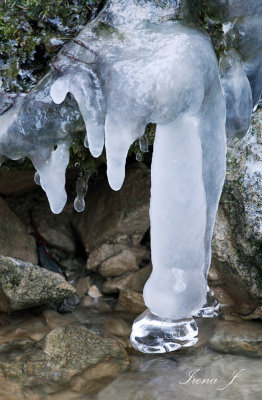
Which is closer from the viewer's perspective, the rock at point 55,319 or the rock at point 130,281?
the rock at point 55,319

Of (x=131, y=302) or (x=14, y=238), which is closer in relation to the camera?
(x=131, y=302)

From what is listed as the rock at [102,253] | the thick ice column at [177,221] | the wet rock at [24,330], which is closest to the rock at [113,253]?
the rock at [102,253]

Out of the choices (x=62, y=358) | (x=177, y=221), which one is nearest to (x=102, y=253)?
(x=62, y=358)

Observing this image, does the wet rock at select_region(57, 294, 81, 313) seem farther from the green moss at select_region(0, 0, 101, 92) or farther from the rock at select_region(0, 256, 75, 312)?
the green moss at select_region(0, 0, 101, 92)

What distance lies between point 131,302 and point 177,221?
3.71 feet

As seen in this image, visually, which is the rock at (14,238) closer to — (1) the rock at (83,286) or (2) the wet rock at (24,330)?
(1) the rock at (83,286)

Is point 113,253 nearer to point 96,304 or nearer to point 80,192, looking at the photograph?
point 96,304

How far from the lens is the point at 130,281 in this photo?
3479 millimetres

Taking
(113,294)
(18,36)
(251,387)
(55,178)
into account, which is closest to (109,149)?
(55,178)

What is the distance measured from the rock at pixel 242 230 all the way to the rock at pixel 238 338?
80 millimetres

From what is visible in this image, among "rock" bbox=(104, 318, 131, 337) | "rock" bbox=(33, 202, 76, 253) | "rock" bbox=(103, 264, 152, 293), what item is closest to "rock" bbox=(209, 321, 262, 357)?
"rock" bbox=(104, 318, 131, 337)

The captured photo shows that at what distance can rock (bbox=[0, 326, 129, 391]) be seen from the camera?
2.65 m

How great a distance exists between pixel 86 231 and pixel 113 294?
47 centimetres

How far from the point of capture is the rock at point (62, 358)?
265 cm
